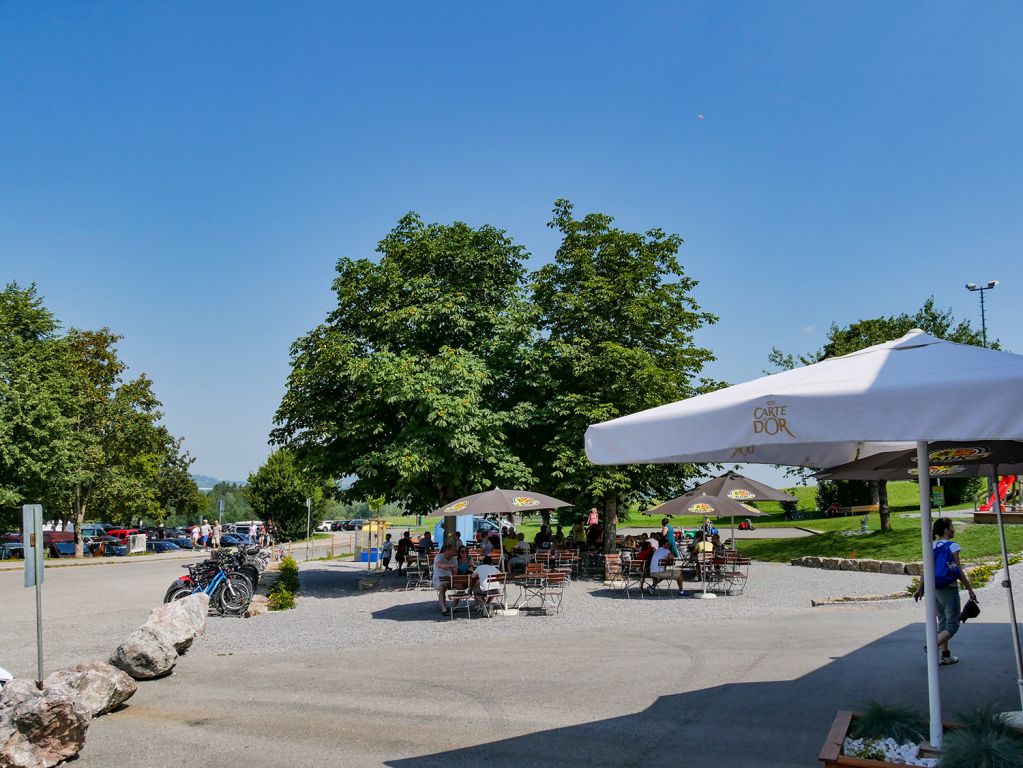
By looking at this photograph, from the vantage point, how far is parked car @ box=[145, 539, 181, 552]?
5359 cm

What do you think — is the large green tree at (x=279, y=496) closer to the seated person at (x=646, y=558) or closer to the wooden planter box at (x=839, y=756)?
the seated person at (x=646, y=558)

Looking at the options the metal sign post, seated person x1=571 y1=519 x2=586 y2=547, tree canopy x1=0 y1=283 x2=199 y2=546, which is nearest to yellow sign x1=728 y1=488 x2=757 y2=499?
seated person x1=571 y1=519 x2=586 y2=547

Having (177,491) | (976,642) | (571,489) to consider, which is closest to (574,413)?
(571,489)

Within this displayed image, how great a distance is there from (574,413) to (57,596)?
16.0 metres

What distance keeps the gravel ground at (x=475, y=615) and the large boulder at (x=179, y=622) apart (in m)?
0.84

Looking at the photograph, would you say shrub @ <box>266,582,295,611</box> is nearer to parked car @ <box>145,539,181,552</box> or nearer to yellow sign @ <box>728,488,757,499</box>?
yellow sign @ <box>728,488,757,499</box>

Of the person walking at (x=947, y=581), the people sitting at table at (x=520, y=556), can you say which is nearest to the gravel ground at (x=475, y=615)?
the people sitting at table at (x=520, y=556)

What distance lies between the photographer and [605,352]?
24.4 metres

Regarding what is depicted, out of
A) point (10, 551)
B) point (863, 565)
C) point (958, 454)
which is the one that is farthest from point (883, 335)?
point (10, 551)

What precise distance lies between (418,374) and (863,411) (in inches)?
693

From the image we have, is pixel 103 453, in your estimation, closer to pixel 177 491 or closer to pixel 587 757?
pixel 177 491

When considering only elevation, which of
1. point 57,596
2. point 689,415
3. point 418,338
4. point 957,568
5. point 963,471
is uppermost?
point 418,338

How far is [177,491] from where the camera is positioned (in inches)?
2365

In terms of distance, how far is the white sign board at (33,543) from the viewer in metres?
10.1
